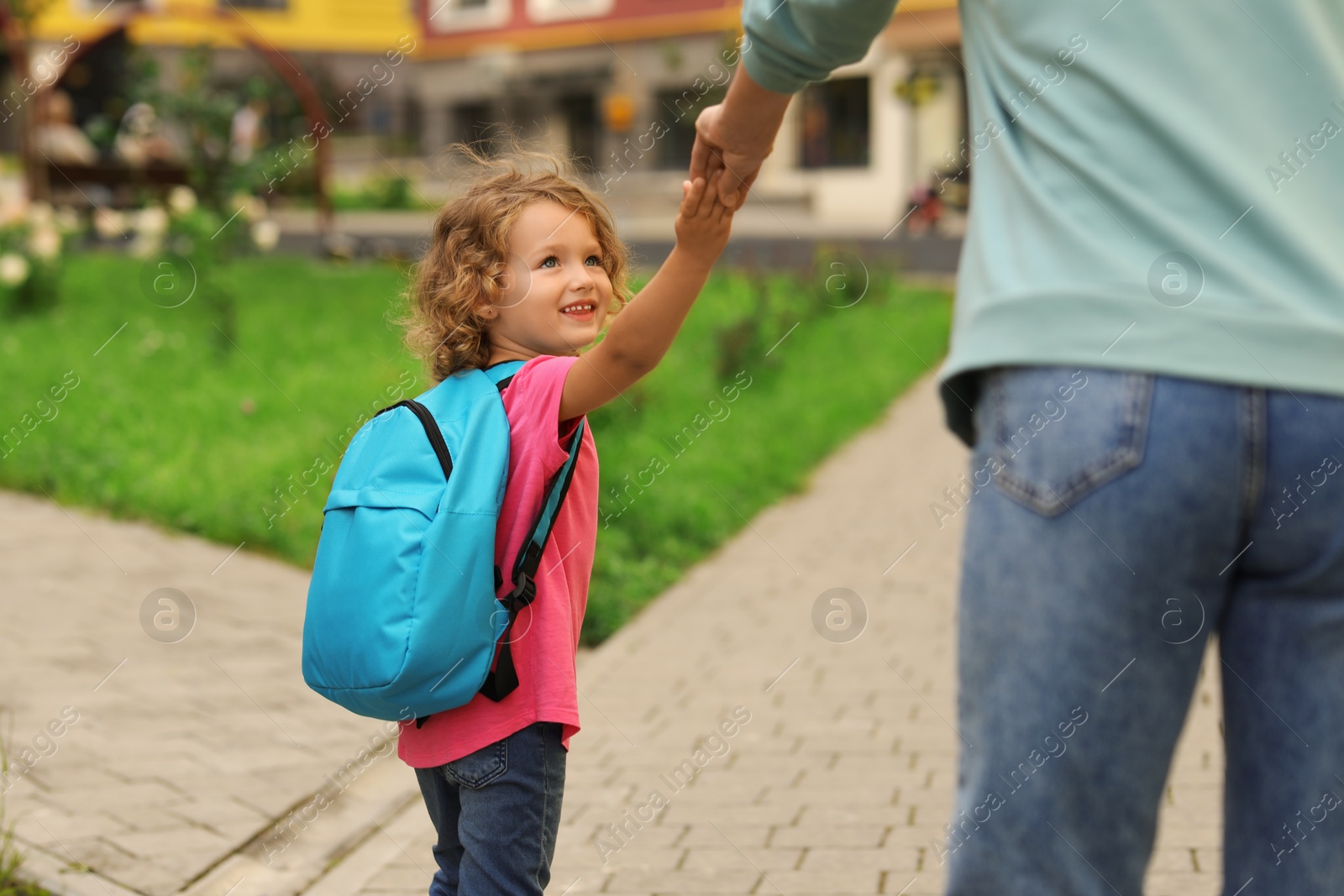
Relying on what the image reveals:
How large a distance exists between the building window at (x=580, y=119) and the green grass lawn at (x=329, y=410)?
25.8 metres

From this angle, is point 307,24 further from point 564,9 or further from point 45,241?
point 45,241

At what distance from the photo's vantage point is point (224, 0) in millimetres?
35000

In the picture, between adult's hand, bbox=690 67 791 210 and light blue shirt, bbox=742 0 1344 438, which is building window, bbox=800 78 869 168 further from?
light blue shirt, bbox=742 0 1344 438

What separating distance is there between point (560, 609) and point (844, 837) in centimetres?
148

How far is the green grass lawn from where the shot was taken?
5898 millimetres

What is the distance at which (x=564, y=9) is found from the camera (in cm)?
3497

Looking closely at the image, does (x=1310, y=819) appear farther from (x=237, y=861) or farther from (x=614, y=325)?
(x=237, y=861)

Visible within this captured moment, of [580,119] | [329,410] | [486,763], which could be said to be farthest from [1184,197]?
[580,119]

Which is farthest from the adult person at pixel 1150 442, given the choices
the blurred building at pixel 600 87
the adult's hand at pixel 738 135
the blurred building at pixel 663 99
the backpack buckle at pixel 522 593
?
the blurred building at pixel 600 87

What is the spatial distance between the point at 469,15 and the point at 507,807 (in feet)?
123

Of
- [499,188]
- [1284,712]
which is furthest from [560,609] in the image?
[1284,712]

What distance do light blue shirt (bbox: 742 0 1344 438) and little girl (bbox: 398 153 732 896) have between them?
0.69 m

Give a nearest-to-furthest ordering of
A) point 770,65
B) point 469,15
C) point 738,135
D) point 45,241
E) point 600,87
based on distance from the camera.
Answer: point 770,65
point 738,135
point 45,241
point 600,87
point 469,15

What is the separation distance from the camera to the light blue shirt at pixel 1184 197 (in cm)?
122
